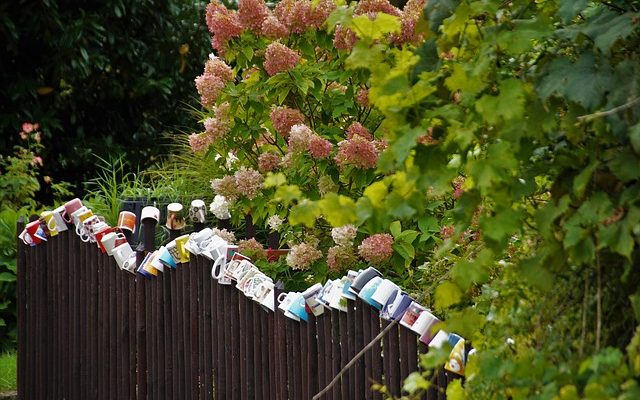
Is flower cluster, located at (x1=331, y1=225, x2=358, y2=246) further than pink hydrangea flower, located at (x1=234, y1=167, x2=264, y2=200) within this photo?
No

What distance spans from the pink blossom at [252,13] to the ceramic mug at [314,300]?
6.69ft

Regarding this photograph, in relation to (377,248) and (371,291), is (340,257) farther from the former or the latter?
(371,291)

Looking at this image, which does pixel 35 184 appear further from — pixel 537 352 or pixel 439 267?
pixel 537 352

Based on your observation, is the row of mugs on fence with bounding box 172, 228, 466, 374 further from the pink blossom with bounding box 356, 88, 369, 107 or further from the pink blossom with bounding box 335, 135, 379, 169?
the pink blossom with bounding box 356, 88, 369, 107

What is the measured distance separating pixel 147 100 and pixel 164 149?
67cm

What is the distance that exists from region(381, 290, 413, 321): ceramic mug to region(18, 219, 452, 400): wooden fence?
0.06m

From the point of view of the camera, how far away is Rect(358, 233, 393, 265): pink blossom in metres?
5.07

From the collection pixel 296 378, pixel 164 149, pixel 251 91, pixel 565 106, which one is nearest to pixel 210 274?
pixel 296 378

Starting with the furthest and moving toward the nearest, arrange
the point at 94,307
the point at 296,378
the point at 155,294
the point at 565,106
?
the point at 94,307, the point at 155,294, the point at 296,378, the point at 565,106

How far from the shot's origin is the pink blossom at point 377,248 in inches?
200

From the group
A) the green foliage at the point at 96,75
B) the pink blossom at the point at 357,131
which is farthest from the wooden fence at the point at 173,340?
the green foliage at the point at 96,75

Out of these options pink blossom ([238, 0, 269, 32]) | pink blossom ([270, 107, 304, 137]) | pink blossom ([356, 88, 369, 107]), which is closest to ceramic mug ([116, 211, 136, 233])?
pink blossom ([270, 107, 304, 137])

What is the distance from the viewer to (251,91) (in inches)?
233

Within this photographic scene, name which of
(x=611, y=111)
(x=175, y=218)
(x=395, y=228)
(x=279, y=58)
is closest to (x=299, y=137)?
(x=279, y=58)
